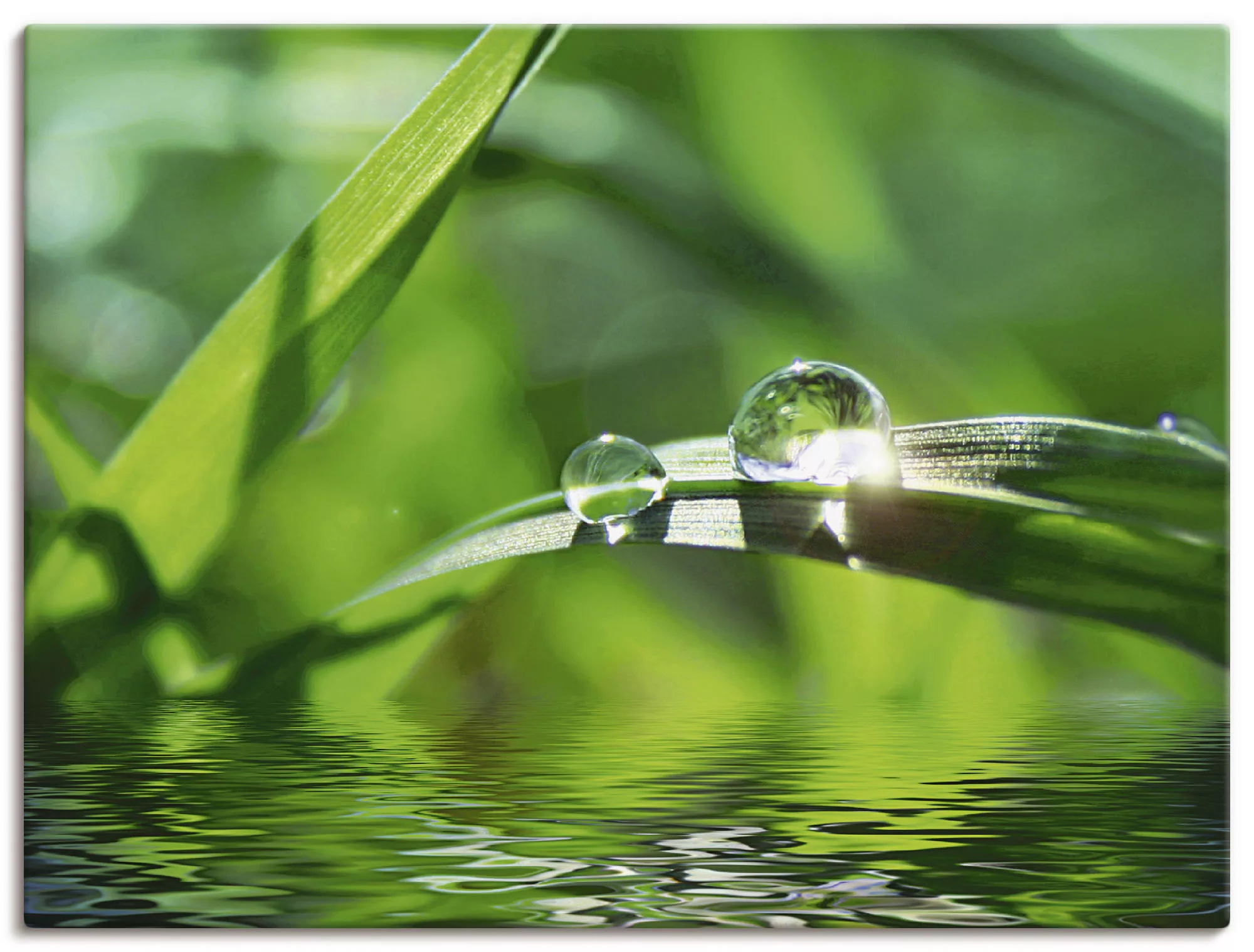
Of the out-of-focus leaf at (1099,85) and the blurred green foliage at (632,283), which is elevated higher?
the out-of-focus leaf at (1099,85)

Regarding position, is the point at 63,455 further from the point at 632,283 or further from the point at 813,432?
the point at 813,432

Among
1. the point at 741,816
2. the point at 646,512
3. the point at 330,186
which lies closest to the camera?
the point at 741,816

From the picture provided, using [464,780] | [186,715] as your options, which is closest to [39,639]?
[186,715]

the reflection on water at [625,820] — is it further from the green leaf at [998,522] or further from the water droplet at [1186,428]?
the water droplet at [1186,428]

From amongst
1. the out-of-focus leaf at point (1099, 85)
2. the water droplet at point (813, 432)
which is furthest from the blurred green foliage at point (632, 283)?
the water droplet at point (813, 432)

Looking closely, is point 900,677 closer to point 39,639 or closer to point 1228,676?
point 1228,676

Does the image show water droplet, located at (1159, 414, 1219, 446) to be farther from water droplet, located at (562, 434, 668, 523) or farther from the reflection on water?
water droplet, located at (562, 434, 668, 523)

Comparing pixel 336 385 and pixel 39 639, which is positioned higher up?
pixel 336 385
